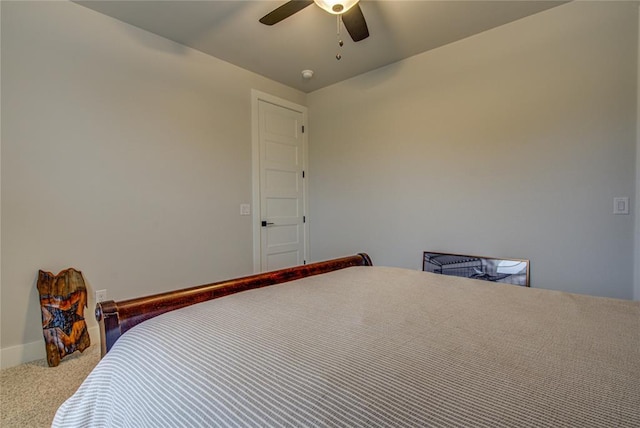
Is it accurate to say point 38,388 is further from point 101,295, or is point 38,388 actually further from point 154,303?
point 154,303

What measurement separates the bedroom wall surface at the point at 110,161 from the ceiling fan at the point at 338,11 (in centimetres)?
128

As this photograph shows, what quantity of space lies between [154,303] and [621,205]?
2.94 metres

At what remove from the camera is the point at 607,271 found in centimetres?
209

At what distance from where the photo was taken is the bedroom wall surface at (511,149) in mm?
2066

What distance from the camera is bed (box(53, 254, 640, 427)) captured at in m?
0.54

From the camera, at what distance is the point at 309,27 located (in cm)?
245

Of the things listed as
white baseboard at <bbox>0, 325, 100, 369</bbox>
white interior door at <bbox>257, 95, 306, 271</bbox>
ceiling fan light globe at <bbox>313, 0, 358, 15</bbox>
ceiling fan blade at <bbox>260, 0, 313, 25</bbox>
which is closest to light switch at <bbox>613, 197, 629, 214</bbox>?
ceiling fan light globe at <bbox>313, 0, 358, 15</bbox>

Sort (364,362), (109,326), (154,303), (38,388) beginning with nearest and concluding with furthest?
(364,362)
(109,326)
(154,303)
(38,388)

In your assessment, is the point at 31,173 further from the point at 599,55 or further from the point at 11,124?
the point at 599,55

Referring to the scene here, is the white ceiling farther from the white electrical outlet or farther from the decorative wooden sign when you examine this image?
the white electrical outlet

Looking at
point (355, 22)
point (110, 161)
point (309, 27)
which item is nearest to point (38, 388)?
point (110, 161)

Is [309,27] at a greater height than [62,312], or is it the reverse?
[309,27]

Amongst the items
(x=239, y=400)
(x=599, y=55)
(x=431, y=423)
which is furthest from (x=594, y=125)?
(x=239, y=400)

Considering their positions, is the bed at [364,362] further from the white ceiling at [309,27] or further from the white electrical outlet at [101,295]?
the white ceiling at [309,27]
